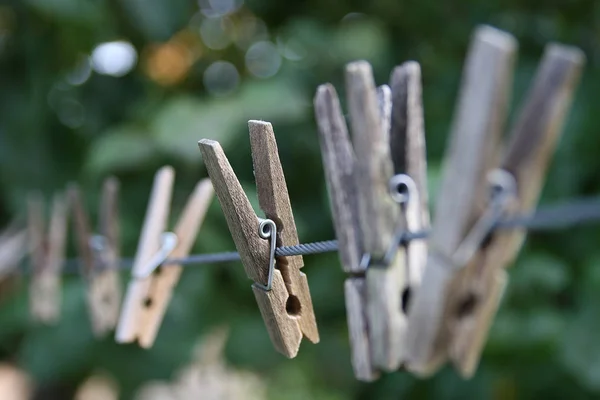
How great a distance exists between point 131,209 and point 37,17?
1.98 ft

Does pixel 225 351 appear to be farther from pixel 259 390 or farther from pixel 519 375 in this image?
pixel 519 375

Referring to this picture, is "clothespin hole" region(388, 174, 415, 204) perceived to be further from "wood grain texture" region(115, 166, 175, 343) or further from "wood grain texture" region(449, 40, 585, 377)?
"wood grain texture" region(115, 166, 175, 343)

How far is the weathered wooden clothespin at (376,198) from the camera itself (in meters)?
0.42

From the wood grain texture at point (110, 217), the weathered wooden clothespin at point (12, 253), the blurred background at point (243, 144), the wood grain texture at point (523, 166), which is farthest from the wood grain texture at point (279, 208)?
the weathered wooden clothespin at point (12, 253)

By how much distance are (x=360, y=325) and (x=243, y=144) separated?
1.06m

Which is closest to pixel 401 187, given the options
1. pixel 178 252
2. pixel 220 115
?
pixel 178 252

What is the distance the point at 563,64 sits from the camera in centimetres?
35

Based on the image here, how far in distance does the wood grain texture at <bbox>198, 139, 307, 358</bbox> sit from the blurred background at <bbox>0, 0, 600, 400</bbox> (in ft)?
2.80

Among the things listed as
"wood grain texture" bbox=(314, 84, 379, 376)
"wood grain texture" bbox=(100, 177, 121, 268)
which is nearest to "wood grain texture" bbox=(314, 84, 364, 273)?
"wood grain texture" bbox=(314, 84, 379, 376)

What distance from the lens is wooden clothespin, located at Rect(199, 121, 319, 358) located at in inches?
17.5

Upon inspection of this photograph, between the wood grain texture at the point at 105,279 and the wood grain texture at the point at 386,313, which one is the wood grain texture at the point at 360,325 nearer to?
the wood grain texture at the point at 386,313

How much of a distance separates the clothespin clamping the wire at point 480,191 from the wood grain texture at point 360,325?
0.04 meters

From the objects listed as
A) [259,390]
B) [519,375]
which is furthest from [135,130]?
[519,375]

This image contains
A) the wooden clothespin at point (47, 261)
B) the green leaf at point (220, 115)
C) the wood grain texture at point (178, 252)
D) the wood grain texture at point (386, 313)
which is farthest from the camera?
the green leaf at point (220, 115)
